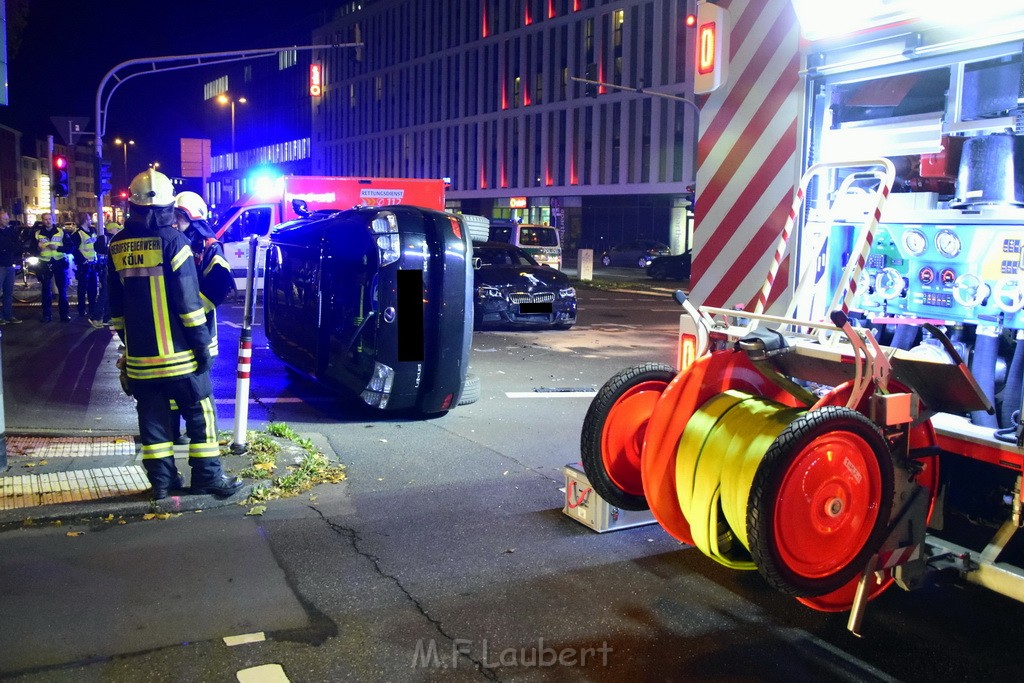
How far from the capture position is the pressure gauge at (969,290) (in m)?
4.35

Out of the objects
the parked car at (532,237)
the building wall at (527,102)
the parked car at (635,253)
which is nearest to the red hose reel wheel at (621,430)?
the parked car at (532,237)

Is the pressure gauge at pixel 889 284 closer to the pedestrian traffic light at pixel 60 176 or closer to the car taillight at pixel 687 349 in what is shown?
the car taillight at pixel 687 349

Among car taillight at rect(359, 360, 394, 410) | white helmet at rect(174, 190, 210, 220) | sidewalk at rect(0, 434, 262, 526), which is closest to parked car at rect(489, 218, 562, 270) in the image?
car taillight at rect(359, 360, 394, 410)

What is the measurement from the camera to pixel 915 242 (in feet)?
15.4

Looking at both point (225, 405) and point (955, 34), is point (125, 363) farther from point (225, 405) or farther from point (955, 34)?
point (955, 34)

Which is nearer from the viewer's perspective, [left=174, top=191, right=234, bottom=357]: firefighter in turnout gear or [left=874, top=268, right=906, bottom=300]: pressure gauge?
[left=874, top=268, right=906, bottom=300]: pressure gauge

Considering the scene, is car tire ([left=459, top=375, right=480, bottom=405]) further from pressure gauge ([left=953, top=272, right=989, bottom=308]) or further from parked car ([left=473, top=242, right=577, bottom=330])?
parked car ([left=473, top=242, right=577, bottom=330])

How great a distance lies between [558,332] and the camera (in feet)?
52.2

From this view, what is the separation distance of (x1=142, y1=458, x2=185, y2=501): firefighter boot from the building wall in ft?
141

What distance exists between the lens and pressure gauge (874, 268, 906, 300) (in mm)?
4820

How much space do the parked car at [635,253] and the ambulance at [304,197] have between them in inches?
935

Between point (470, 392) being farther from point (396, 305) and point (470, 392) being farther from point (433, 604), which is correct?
point (433, 604)


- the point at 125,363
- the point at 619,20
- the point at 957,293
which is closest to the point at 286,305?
the point at 125,363

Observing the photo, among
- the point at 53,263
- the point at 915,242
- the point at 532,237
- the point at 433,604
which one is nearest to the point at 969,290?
the point at 915,242
